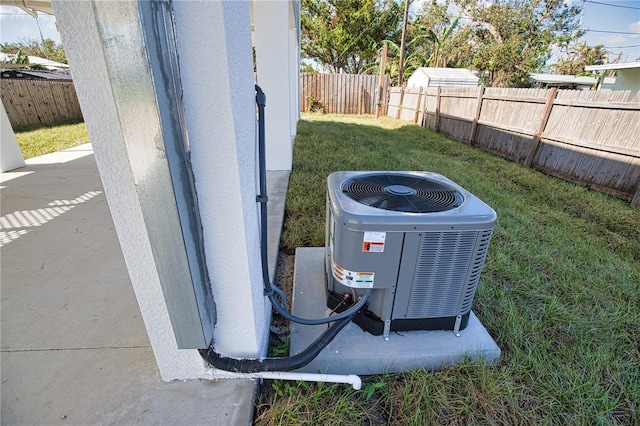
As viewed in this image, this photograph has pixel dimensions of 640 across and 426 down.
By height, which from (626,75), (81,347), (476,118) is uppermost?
(626,75)

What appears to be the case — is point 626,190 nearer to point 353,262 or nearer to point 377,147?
point 377,147

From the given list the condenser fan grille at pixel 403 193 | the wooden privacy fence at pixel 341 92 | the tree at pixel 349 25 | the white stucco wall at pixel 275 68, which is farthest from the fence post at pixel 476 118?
the tree at pixel 349 25

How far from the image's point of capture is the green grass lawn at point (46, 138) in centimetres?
547

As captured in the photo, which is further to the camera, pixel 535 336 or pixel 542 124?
pixel 542 124

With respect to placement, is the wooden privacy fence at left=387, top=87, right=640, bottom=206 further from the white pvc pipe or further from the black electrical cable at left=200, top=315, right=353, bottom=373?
the black electrical cable at left=200, top=315, right=353, bottom=373

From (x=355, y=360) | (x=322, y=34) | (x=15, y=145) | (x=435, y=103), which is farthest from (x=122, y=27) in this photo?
(x=322, y=34)

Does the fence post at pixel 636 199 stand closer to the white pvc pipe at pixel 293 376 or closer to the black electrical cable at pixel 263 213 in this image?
the black electrical cable at pixel 263 213

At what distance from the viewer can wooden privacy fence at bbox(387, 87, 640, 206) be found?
3793 millimetres

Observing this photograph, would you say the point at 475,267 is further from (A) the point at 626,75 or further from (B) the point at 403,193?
(A) the point at 626,75

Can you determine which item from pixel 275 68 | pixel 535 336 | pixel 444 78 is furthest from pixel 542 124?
pixel 444 78

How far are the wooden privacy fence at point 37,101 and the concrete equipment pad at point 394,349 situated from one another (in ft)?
33.5

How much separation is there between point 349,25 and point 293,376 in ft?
67.5

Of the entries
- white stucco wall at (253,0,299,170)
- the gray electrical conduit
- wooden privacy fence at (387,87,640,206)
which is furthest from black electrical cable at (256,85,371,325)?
wooden privacy fence at (387,87,640,206)

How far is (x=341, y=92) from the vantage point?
12906 mm
